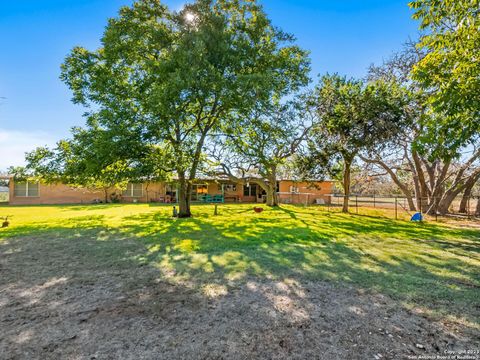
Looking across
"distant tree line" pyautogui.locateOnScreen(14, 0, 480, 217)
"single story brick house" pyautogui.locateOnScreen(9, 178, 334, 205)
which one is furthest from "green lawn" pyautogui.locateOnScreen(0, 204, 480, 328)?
"single story brick house" pyautogui.locateOnScreen(9, 178, 334, 205)

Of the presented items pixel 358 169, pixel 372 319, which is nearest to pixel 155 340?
pixel 372 319

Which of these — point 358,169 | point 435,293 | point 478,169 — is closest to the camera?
point 435,293

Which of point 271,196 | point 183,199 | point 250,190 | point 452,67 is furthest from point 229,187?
point 452,67

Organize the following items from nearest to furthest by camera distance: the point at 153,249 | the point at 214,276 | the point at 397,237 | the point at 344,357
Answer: the point at 344,357, the point at 214,276, the point at 153,249, the point at 397,237

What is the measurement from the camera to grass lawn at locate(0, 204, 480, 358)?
146 inches

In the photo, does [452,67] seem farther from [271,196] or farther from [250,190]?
[250,190]

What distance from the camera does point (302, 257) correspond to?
5.61m

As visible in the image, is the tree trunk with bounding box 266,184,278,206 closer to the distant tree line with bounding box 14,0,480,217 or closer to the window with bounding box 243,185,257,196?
the distant tree line with bounding box 14,0,480,217

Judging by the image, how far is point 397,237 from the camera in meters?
8.05

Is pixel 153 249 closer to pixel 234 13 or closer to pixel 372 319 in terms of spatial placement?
pixel 372 319

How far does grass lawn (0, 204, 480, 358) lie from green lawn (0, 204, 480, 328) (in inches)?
0.6

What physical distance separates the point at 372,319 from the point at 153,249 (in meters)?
5.00

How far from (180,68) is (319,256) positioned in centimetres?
790

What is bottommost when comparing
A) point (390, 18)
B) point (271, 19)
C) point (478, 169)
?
point (478, 169)
